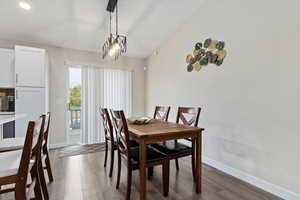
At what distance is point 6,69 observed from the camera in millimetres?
2922

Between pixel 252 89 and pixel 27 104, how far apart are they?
12.6ft

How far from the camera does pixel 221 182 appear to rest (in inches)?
85.9

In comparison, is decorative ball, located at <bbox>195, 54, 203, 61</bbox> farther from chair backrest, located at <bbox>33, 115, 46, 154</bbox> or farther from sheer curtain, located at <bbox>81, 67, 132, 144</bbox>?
chair backrest, located at <bbox>33, 115, 46, 154</bbox>

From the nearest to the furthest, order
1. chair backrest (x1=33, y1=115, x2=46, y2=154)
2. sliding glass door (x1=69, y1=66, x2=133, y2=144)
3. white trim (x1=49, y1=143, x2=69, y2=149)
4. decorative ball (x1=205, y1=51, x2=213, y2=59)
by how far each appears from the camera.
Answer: chair backrest (x1=33, y1=115, x2=46, y2=154) < decorative ball (x1=205, y1=51, x2=213, y2=59) < white trim (x1=49, y1=143, x2=69, y2=149) < sliding glass door (x1=69, y1=66, x2=133, y2=144)

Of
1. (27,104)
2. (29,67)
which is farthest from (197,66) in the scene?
(27,104)

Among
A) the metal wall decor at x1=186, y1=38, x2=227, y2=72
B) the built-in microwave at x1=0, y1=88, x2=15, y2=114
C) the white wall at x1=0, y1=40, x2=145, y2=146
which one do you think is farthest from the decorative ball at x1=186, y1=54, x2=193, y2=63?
the built-in microwave at x1=0, y1=88, x2=15, y2=114

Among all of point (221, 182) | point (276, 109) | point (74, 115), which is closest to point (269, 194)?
point (221, 182)

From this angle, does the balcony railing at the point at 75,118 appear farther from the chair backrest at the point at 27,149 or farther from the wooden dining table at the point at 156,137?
the chair backrest at the point at 27,149

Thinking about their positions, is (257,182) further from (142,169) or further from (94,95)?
(94,95)

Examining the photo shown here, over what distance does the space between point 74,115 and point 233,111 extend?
425 centimetres

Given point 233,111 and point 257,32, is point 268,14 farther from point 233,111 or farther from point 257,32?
point 233,111

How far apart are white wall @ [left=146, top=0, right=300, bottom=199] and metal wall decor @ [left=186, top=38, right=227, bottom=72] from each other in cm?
9

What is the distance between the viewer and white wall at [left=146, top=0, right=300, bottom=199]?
1.79m

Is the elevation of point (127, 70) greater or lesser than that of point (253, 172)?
greater
